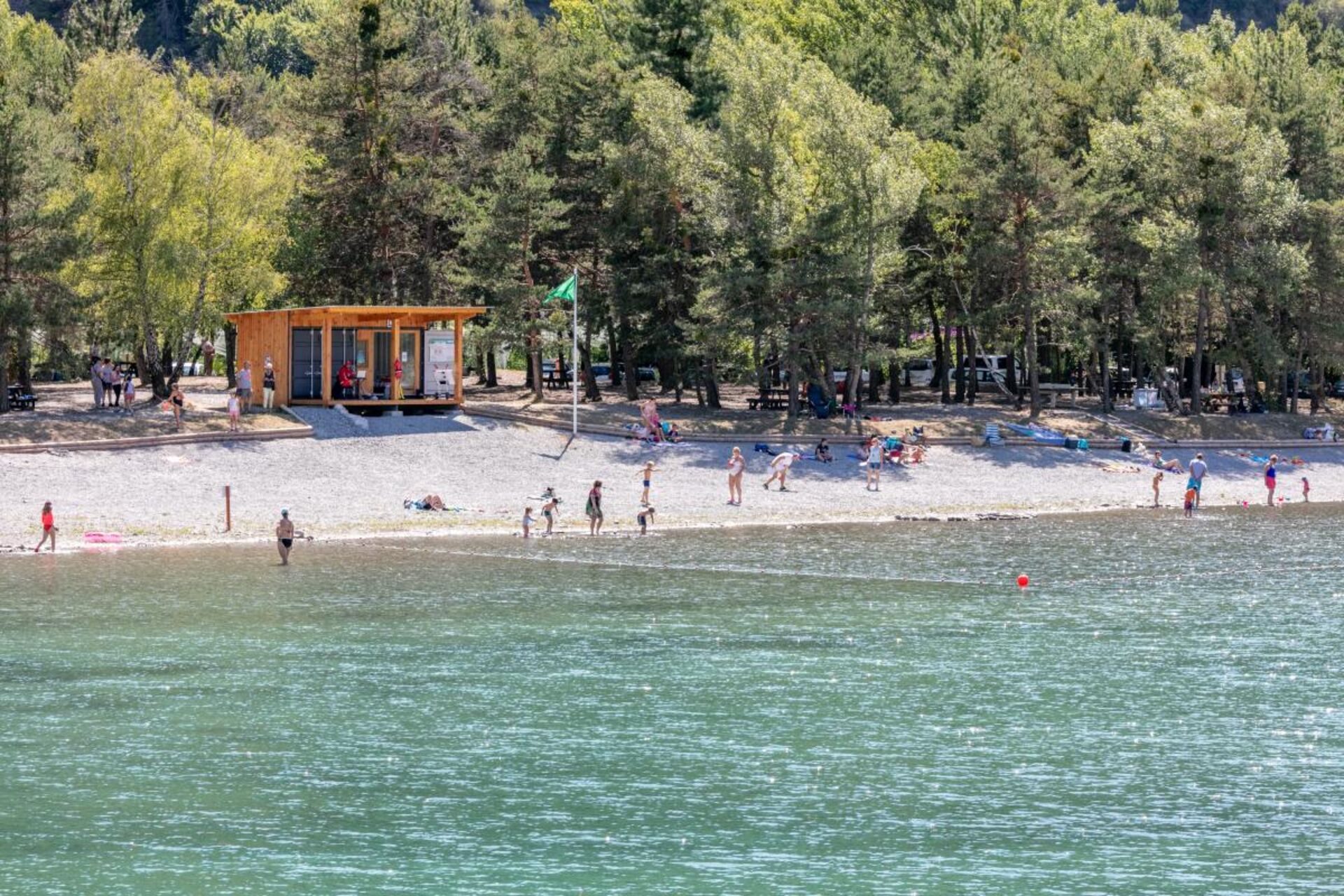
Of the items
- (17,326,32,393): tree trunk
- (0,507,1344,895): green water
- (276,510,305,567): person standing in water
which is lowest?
(0,507,1344,895): green water

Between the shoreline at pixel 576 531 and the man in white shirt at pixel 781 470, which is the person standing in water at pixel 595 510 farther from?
the man in white shirt at pixel 781 470

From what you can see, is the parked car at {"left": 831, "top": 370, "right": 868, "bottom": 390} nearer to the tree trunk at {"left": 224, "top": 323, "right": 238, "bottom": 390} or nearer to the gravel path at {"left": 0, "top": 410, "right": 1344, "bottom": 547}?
the gravel path at {"left": 0, "top": 410, "right": 1344, "bottom": 547}

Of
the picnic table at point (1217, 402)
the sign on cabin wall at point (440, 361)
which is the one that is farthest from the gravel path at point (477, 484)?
the picnic table at point (1217, 402)

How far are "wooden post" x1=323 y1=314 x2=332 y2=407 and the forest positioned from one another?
6.06 meters

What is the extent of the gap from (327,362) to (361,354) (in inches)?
56.7

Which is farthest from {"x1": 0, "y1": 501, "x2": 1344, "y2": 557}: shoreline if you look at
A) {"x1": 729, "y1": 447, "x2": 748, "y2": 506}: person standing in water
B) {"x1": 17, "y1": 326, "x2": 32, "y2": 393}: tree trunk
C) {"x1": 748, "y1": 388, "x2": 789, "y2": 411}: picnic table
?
{"x1": 748, "y1": 388, "x2": 789, "y2": 411}: picnic table

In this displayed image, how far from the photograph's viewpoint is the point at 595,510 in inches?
1957

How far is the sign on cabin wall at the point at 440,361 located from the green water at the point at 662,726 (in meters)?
19.8

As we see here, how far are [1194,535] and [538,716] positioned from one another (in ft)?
97.1

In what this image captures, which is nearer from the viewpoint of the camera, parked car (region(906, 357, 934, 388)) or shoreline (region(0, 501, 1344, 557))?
shoreline (region(0, 501, 1344, 557))

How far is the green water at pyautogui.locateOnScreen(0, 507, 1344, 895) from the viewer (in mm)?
21719

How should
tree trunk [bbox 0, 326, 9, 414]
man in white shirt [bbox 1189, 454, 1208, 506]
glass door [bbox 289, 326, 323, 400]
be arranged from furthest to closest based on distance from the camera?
glass door [bbox 289, 326, 323, 400], tree trunk [bbox 0, 326, 9, 414], man in white shirt [bbox 1189, 454, 1208, 506]

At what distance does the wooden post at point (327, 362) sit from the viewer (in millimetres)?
63188

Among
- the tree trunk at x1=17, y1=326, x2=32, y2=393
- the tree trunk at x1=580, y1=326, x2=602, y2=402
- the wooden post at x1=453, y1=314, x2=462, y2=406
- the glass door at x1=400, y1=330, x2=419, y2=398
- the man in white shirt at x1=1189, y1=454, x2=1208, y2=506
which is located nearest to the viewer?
the man in white shirt at x1=1189, y1=454, x2=1208, y2=506
